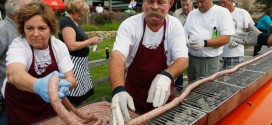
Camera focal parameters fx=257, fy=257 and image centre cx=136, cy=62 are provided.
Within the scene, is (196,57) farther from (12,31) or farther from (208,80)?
(12,31)

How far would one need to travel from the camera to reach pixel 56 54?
1934 millimetres

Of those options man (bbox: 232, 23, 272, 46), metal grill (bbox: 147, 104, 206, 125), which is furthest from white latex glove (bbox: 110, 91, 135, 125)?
man (bbox: 232, 23, 272, 46)

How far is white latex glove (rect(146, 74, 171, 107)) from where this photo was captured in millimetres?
1531

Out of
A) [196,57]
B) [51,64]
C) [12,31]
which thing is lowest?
[196,57]

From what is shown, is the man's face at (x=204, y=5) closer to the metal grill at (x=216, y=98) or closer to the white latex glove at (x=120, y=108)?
the metal grill at (x=216, y=98)

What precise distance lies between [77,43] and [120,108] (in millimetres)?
2017

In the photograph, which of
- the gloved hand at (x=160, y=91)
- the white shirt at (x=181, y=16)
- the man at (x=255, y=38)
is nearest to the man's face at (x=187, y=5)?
the white shirt at (x=181, y=16)

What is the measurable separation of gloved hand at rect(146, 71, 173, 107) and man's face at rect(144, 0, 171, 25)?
23.3 inches

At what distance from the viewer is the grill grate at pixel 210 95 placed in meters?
1.51

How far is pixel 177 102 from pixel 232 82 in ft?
2.16

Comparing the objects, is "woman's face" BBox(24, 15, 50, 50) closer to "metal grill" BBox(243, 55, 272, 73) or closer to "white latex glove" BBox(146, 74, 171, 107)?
"white latex glove" BBox(146, 74, 171, 107)

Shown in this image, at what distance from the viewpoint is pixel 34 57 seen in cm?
183

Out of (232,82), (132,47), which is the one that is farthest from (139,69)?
(232,82)

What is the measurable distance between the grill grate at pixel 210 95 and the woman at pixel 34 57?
2.70ft
